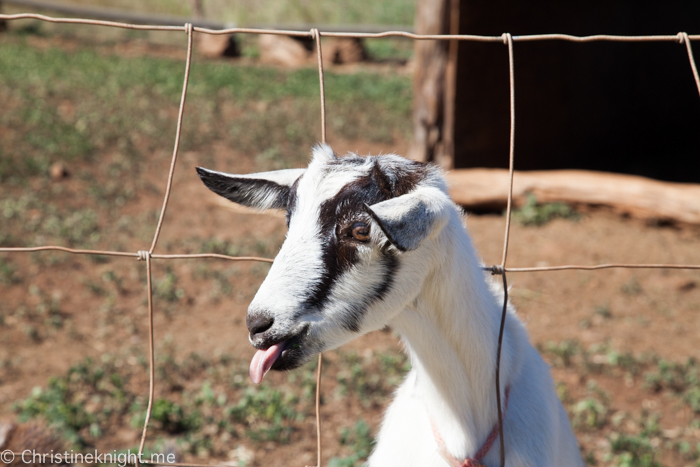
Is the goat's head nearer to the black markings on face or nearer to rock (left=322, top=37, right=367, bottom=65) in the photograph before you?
the black markings on face

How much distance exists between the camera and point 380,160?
184 cm

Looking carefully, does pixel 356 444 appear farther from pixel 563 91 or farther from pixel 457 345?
pixel 563 91

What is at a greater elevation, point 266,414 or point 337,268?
point 337,268

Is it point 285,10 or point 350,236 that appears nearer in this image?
point 350,236

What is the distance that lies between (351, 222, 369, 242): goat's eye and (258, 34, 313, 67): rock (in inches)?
426

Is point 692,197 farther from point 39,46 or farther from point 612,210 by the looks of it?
point 39,46

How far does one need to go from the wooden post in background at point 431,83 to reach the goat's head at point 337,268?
14.8ft

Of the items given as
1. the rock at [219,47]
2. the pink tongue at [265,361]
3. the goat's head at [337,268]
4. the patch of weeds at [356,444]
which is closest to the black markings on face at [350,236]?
the goat's head at [337,268]

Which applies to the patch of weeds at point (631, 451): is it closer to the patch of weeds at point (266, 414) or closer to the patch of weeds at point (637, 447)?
the patch of weeds at point (637, 447)

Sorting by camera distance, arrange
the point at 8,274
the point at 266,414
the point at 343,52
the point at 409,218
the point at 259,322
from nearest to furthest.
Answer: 1. the point at 409,218
2. the point at 259,322
3. the point at 266,414
4. the point at 8,274
5. the point at 343,52

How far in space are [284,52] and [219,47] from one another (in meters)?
1.22

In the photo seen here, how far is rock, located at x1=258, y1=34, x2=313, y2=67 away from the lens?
1212cm

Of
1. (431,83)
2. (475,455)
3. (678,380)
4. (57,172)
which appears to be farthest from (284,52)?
(475,455)

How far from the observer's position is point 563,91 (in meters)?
8.23
